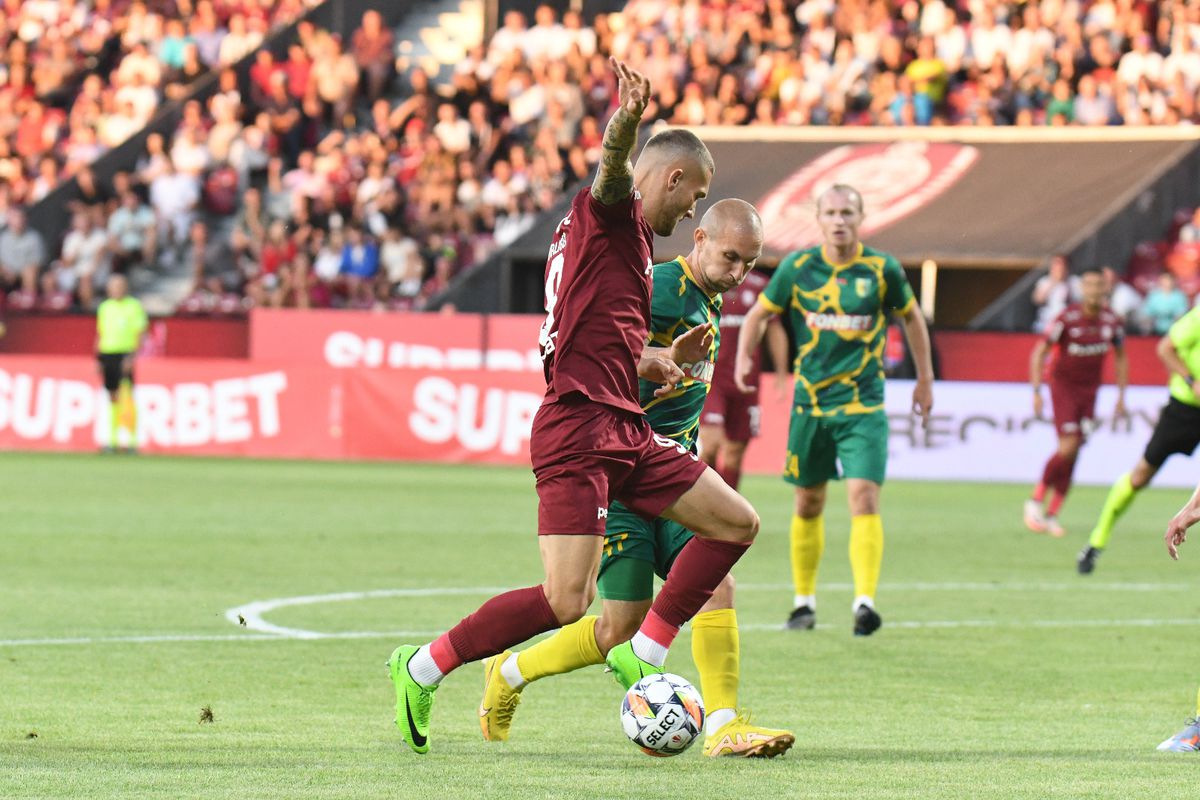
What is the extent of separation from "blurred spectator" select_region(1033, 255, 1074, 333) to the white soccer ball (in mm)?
17090

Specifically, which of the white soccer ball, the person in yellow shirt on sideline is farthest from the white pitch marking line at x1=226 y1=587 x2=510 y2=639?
the person in yellow shirt on sideline

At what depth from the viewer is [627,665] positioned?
22.6 feet

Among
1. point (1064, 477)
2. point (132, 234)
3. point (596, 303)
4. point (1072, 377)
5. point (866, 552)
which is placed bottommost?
point (1064, 477)

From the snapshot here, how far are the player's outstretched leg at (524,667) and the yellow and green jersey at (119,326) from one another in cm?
1788

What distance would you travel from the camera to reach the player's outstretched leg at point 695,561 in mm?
6469

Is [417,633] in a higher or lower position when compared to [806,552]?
lower

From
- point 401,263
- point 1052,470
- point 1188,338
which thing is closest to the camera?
point 1188,338

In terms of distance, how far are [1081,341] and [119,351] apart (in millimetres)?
11811

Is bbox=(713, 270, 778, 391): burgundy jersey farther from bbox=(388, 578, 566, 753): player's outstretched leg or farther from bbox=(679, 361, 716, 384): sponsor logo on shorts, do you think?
bbox=(388, 578, 566, 753): player's outstretched leg

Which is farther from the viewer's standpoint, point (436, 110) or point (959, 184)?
point (436, 110)

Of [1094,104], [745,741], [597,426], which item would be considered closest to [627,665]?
[745,741]

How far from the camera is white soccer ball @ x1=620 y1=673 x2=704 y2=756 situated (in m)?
6.34

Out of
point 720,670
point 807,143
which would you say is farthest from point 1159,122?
point 720,670

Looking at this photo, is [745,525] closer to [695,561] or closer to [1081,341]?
[695,561]
